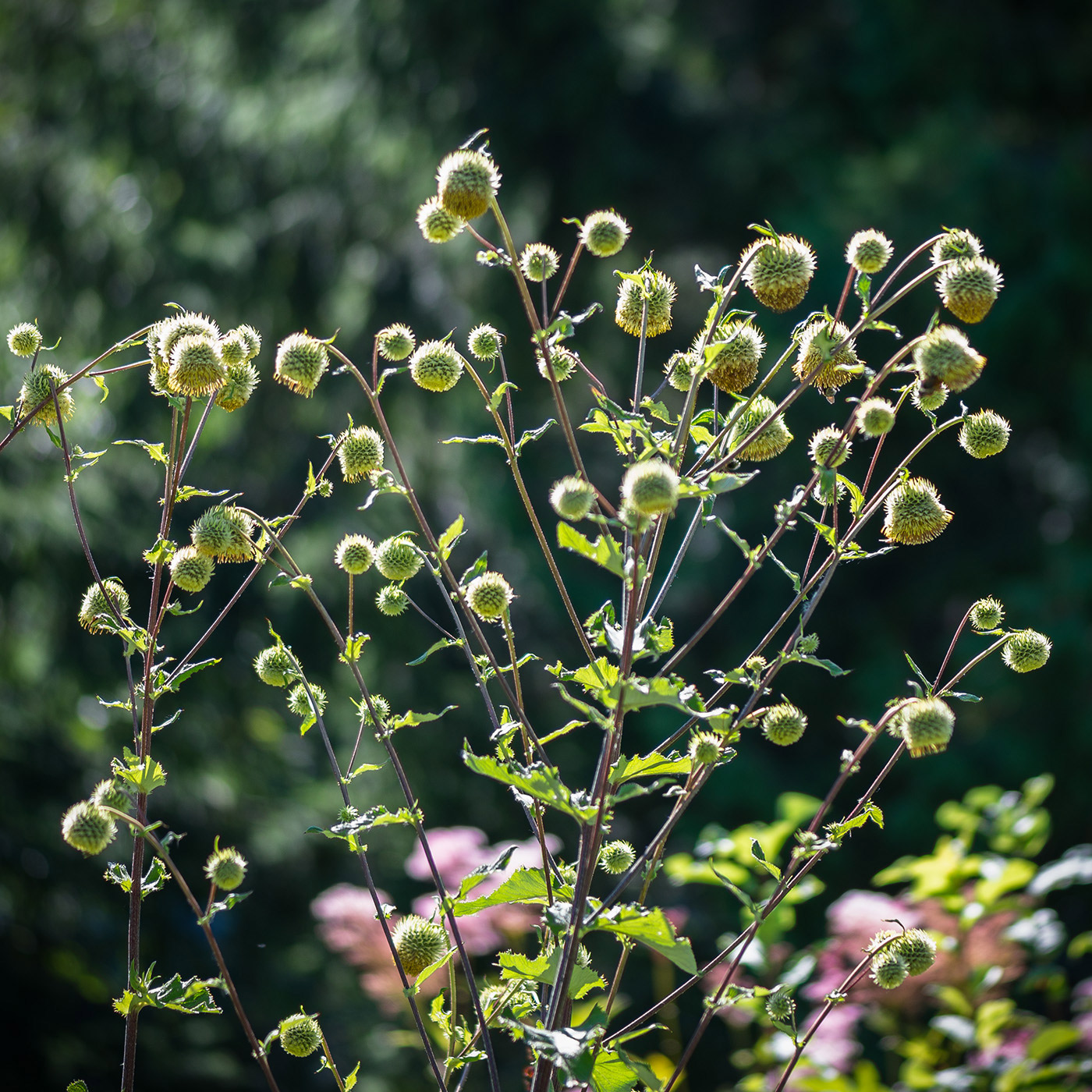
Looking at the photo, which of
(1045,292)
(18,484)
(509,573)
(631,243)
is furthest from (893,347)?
(18,484)

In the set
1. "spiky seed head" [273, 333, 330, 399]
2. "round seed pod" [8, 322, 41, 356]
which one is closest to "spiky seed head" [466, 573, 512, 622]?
"spiky seed head" [273, 333, 330, 399]

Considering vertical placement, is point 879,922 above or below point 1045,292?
below

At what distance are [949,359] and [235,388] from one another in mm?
772

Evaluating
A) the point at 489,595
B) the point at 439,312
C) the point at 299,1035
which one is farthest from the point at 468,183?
the point at 439,312

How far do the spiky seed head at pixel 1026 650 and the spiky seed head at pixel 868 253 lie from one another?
44 centimetres

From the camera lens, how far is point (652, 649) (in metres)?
1.10

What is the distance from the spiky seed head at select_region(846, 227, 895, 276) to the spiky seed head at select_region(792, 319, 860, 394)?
63 mm

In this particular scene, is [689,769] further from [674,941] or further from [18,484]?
[18,484]

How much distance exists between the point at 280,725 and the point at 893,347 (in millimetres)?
3508

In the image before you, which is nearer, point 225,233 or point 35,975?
point 35,975

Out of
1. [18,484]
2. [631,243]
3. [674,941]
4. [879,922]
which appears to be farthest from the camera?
[631,243]

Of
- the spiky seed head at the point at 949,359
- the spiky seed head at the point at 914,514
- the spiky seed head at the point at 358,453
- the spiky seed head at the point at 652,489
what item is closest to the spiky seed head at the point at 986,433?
the spiky seed head at the point at 914,514

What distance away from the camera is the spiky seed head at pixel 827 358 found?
3.44ft

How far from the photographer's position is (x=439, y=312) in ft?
18.1
